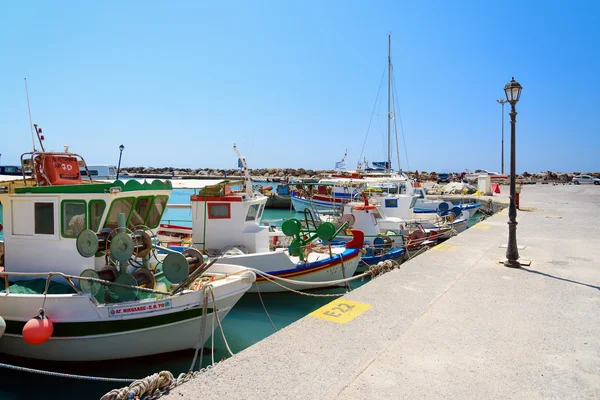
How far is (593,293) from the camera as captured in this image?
698cm

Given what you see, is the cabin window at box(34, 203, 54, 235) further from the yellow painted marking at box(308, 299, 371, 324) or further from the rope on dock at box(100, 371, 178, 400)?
the yellow painted marking at box(308, 299, 371, 324)

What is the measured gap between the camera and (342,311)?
6.15 metres

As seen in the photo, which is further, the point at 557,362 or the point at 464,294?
the point at 464,294

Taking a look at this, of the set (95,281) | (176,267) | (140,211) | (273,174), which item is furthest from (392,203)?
(273,174)

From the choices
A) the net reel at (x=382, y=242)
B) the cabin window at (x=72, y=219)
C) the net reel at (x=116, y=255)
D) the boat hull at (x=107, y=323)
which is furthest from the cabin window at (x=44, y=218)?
the net reel at (x=382, y=242)

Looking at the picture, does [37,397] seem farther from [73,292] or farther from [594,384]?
[594,384]

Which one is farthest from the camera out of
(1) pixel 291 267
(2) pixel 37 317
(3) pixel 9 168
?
(3) pixel 9 168

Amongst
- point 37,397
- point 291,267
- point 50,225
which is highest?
point 50,225

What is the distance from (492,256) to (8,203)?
1011 cm

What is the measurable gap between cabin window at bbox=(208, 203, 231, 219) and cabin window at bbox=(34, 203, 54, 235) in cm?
450

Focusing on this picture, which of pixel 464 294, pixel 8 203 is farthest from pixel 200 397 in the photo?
pixel 8 203

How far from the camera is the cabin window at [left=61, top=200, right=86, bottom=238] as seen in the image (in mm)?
7129

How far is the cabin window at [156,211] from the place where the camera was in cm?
818

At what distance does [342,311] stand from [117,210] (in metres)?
4.27
